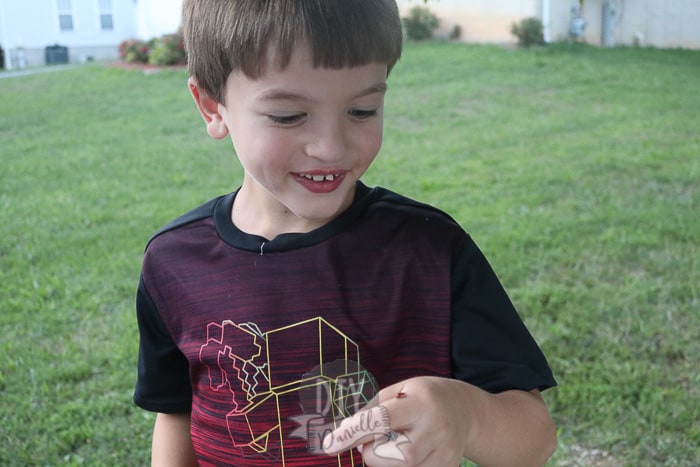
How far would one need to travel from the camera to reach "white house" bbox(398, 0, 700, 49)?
Answer: 1630cm

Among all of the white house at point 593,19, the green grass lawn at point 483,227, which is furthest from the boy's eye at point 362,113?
the white house at point 593,19

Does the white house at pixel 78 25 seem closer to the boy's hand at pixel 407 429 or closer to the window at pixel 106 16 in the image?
the window at pixel 106 16

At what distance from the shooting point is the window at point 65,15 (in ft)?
74.1

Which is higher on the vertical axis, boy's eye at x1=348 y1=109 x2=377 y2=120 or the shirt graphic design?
boy's eye at x1=348 y1=109 x2=377 y2=120

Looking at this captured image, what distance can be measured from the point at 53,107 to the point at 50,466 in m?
9.54

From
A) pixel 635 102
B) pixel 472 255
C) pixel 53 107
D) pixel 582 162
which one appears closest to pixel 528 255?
pixel 582 162

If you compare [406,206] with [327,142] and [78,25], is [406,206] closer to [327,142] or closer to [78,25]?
[327,142]

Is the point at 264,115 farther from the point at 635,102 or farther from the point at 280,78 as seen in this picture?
the point at 635,102

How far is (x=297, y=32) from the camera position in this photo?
119 centimetres

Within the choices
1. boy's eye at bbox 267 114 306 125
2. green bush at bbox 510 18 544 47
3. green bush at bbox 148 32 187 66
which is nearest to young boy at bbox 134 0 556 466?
boy's eye at bbox 267 114 306 125

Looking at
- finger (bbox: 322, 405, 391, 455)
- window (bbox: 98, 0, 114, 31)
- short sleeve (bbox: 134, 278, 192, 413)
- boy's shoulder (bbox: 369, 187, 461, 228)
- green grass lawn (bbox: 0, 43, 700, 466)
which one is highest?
window (bbox: 98, 0, 114, 31)

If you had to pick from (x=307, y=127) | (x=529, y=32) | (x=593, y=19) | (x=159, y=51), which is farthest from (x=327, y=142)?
(x=593, y=19)

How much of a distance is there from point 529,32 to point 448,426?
602 inches

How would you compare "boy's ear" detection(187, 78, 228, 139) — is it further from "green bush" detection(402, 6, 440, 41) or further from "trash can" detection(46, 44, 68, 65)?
"trash can" detection(46, 44, 68, 65)
